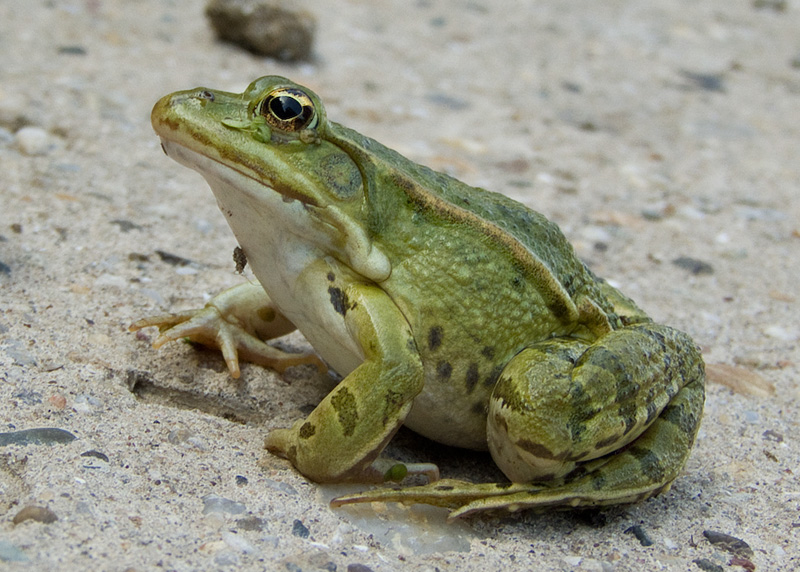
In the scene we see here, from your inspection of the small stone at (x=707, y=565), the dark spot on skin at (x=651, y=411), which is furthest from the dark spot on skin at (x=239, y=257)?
the small stone at (x=707, y=565)

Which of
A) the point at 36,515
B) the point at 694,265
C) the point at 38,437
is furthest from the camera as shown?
the point at 694,265

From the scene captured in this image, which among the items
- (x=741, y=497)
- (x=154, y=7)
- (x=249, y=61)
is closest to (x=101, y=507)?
(x=741, y=497)

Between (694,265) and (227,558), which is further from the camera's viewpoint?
(694,265)

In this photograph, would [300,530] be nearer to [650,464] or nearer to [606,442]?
[606,442]

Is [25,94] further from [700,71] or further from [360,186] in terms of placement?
[700,71]

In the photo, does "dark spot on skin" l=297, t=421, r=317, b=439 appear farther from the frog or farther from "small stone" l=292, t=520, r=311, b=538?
"small stone" l=292, t=520, r=311, b=538

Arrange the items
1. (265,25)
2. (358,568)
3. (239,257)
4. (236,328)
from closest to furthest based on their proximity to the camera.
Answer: (358,568), (239,257), (236,328), (265,25)

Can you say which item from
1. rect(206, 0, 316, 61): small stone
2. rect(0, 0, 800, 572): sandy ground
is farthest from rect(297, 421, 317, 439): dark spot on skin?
rect(206, 0, 316, 61): small stone

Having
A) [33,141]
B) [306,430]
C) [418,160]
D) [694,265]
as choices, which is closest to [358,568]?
[306,430]
